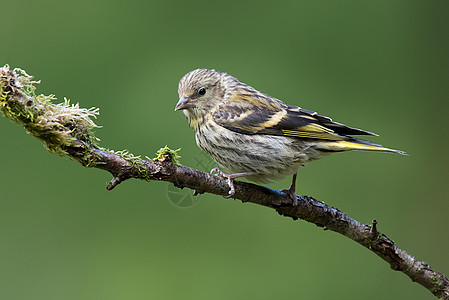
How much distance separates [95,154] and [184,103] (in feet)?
5.37

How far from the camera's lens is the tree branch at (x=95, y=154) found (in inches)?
99.3

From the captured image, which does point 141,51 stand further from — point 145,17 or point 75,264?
point 75,264

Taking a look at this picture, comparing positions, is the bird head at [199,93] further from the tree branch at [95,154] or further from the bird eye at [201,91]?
the tree branch at [95,154]

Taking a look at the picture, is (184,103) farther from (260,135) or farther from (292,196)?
(292,196)

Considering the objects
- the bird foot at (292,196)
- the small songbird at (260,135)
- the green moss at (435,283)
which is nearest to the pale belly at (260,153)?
the small songbird at (260,135)

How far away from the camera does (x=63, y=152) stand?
265cm

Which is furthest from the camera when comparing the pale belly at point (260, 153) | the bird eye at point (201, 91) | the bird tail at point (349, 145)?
the bird eye at point (201, 91)

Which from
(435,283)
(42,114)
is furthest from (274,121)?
(42,114)

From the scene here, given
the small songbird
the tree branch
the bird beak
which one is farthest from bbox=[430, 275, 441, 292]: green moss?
the bird beak

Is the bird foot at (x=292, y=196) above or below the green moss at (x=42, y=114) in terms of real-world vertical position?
above

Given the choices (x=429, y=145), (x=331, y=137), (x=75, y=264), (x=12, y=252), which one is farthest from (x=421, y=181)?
(x=12, y=252)

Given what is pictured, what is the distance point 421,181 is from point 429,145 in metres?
0.50

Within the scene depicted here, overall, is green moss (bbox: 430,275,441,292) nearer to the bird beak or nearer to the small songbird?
the small songbird

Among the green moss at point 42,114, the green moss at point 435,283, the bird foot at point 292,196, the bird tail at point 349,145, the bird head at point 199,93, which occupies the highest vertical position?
the bird head at point 199,93
